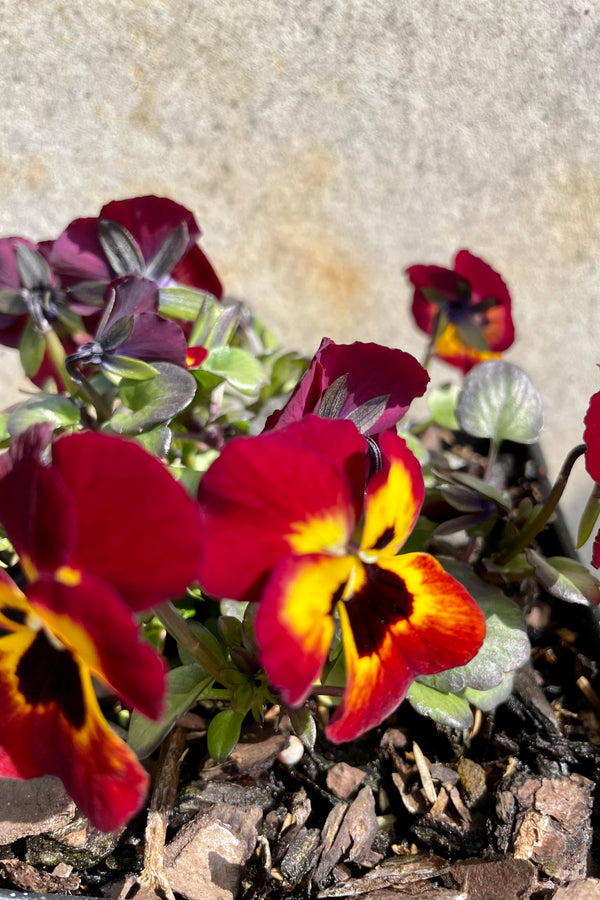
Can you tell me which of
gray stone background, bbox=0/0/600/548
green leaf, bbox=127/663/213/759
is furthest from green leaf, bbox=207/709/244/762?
gray stone background, bbox=0/0/600/548

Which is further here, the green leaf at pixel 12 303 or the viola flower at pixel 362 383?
the green leaf at pixel 12 303

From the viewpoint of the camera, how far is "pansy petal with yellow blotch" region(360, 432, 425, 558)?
543mm

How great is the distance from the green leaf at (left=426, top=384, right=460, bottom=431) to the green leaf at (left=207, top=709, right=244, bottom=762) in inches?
23.2

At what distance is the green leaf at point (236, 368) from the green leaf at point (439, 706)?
343mm

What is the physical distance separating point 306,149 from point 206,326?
1.75ft

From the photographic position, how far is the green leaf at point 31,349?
0.88 meters

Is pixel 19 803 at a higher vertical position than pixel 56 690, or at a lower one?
lower

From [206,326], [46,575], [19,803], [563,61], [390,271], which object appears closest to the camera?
[46,575]

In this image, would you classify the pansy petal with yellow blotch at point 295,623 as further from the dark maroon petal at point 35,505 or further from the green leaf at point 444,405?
the green leaf at point 444,405

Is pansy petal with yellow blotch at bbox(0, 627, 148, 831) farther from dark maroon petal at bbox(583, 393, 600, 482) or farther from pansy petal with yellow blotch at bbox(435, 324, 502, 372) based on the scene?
pansy petal with yellow blotch at bbox(435, 324, 502, 372)

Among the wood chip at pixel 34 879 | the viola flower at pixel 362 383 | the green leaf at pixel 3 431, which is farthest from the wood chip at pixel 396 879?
the green leaf at pixel 3 431

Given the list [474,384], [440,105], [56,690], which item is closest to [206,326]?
[474,384]

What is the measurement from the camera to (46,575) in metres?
0.48

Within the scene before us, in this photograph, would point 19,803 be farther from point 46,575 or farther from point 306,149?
point 306,149
